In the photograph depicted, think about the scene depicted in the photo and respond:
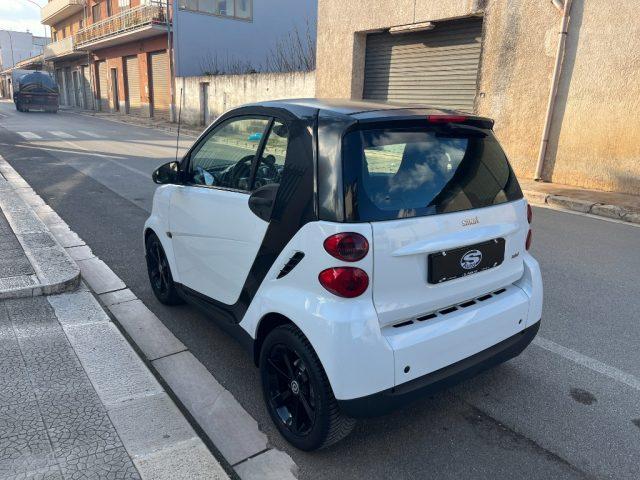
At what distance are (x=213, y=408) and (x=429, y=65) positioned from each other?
11.6 m

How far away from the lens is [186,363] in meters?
3.32

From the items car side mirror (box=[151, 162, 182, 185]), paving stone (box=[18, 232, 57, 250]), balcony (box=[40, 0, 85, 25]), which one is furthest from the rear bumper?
balcony (box=[40, 0, 85, 25])

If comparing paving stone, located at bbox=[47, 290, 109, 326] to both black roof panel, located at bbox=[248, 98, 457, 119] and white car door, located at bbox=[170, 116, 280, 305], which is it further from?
black roof panel, located at bbox=[248, 98, 457, 119]

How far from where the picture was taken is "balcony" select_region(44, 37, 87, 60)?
39.4 metres

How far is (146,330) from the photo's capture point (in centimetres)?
376

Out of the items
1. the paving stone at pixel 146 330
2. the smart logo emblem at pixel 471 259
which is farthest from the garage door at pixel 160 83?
the smart logo emblem at pixel 471 259

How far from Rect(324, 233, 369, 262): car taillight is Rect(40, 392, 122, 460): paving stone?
146 cm

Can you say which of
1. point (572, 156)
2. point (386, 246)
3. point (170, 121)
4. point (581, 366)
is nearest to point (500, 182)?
point (386, 246)

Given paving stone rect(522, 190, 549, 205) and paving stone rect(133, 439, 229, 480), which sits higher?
paving stone rect(522, 190, 549, 205)

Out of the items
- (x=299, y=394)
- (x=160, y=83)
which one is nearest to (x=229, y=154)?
(x=299, y=394)

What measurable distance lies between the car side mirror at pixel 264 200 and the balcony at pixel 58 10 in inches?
1788

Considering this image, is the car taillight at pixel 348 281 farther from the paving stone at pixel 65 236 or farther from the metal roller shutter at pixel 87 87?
the metal roller shutter at pixel 87 87

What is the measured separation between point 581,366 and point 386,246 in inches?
78.4

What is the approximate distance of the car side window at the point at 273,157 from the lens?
2674 mm
